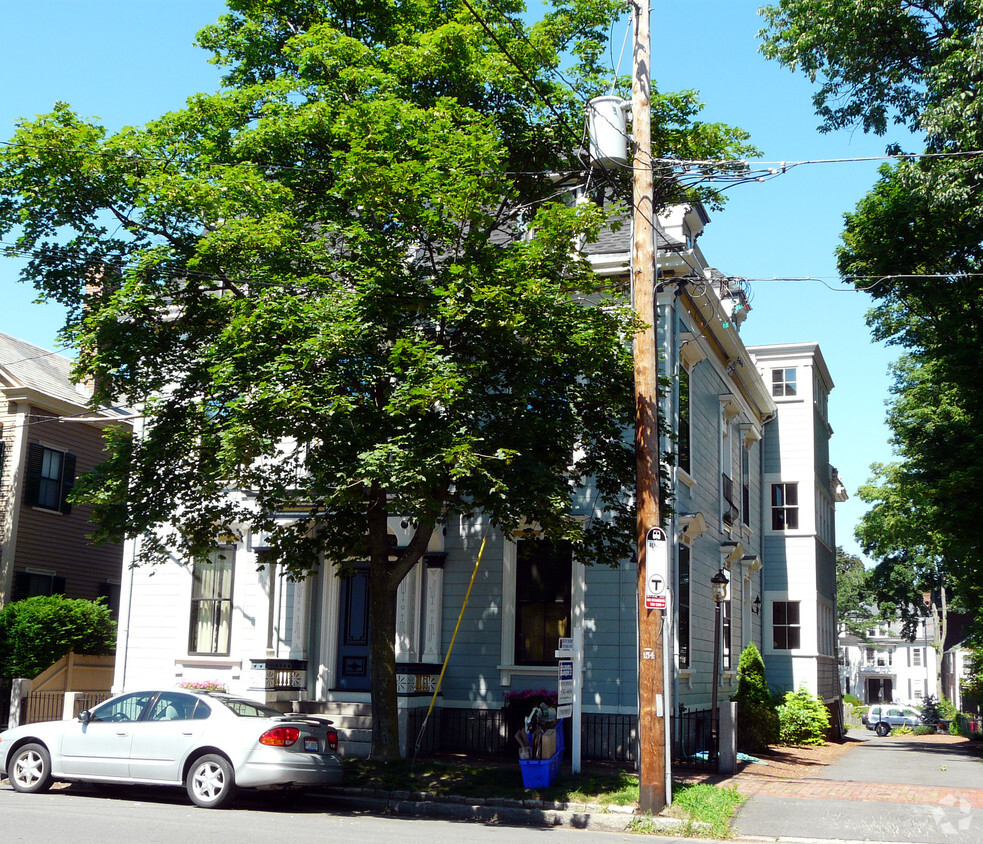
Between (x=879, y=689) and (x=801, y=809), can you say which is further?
(x=879, y=689)

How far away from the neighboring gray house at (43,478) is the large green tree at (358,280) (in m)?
10.1

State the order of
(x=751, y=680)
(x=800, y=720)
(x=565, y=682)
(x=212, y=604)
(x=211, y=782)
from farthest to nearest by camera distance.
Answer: (x=800, y=720)
(x=751, y=680)
(x=212, y=604)
(x=565, y=682)
(x=211, y=782)

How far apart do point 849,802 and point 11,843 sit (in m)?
10.1

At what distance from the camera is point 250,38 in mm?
16000

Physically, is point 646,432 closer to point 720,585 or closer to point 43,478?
point 720,585

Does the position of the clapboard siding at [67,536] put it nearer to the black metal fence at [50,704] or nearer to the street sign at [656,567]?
the black metal fence at [50,704]

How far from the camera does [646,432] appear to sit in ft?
41.0

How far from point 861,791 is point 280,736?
8.56 meters

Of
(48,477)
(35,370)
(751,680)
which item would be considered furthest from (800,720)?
(35,370)

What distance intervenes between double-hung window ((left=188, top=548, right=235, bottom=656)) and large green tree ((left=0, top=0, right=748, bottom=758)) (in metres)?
4.99

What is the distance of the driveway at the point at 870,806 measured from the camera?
1123 centimetres

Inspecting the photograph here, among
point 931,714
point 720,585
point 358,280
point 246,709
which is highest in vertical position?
point 358,280

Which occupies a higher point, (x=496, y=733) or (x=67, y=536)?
(x=67, y=536)

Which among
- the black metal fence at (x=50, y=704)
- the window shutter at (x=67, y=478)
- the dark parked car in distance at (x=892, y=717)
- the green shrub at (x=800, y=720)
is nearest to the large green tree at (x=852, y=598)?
the dark parked car in distance at (x=892, y=717)
